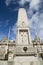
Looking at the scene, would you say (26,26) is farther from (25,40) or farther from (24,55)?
(24,55)

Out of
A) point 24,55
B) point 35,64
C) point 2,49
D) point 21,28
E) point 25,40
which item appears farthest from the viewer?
point 2,49

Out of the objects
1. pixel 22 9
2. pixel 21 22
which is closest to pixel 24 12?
pixel 22 9

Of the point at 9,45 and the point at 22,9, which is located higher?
the point at 22,9

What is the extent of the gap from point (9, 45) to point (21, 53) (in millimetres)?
23173

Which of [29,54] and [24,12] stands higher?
[24,12]

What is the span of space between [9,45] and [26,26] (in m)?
14.8

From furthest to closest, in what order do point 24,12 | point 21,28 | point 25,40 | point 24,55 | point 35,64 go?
point 24,12
point 21,28
point 25,40
point 24,55
point 35,64

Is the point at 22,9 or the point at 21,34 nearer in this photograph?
the point at 21,34

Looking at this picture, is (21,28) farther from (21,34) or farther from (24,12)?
(24,12)

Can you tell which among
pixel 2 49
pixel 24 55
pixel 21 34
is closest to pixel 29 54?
pixel 24 55

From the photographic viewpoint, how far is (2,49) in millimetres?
37469

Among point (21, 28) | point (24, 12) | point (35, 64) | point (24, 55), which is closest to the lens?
point (35, 64)

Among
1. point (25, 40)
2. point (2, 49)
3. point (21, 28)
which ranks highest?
point (21, 28)

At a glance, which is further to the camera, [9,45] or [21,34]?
[9,45]
